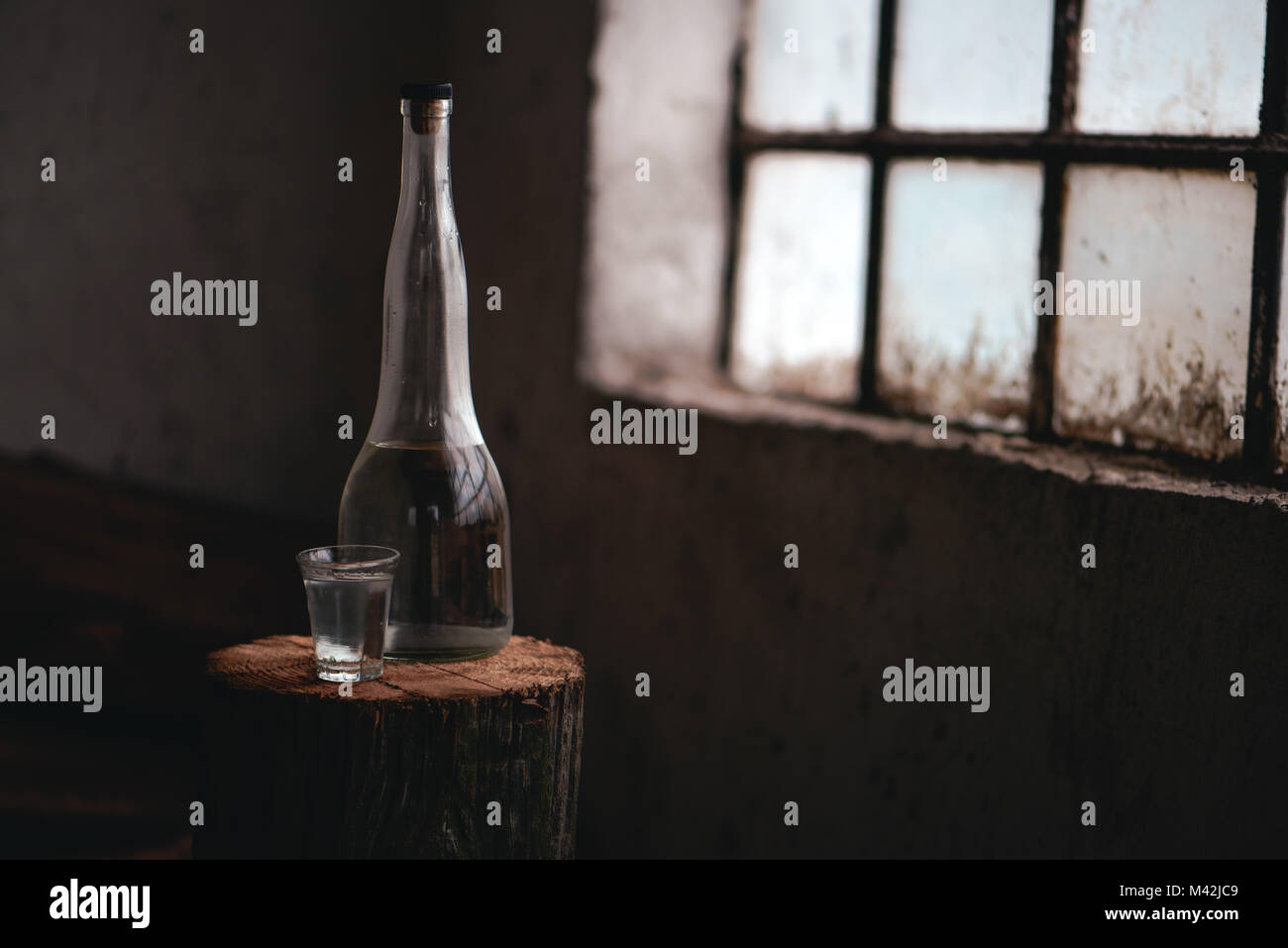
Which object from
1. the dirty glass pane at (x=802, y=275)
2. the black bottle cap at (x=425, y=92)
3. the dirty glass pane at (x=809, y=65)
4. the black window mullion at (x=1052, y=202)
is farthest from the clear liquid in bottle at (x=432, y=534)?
the dirty glass pane at (x=809, y=65)

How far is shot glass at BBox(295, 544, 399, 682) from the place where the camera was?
107 cm

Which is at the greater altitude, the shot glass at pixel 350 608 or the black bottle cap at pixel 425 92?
the black bottle cap at pixel 425 92

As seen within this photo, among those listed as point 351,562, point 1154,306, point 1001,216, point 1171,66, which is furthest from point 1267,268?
point 351,562

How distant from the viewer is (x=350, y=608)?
108cm

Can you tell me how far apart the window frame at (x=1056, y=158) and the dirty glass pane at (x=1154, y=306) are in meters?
0.02

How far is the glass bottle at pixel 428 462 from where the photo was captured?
1.14m

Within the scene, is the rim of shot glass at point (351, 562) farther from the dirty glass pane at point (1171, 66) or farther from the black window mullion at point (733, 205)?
the black window mullion at point (733, 205)

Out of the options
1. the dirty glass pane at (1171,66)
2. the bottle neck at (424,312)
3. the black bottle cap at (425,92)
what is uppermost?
the dirty glass pane at (1171,66)

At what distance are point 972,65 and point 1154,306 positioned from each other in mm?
453
